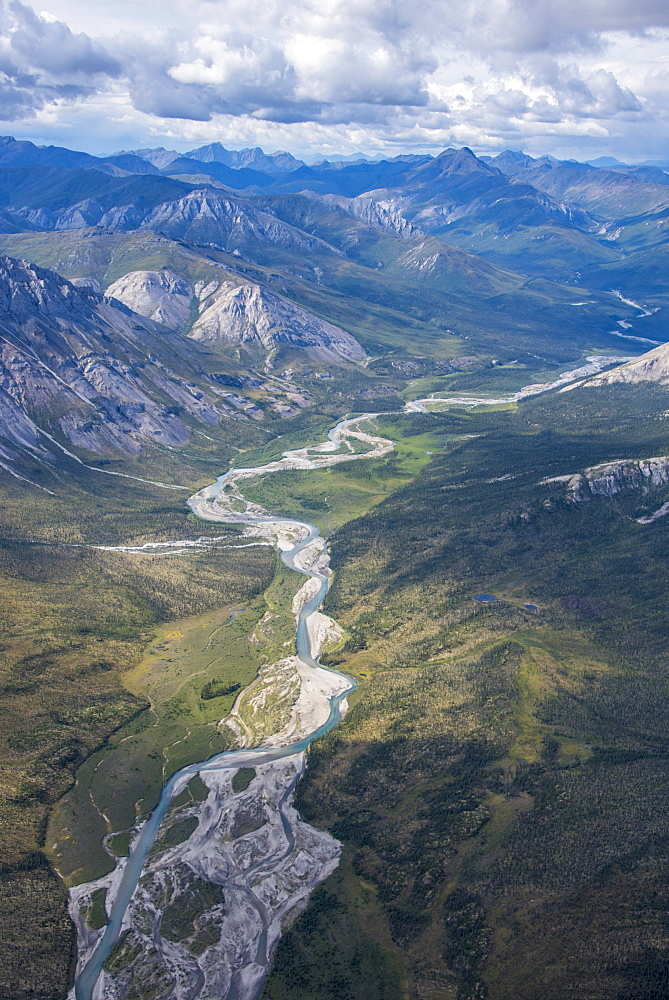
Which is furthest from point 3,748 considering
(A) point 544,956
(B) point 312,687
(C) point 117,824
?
(A) point 544,956

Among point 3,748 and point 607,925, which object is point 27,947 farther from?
point 607,925

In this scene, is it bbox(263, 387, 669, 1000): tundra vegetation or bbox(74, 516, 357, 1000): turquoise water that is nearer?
bbox(263, 387, 669, 1000): tundra vegetation

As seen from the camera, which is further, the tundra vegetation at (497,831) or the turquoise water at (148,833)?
the turquoise water at (148,833)

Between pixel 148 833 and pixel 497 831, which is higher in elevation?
pixel 497 831

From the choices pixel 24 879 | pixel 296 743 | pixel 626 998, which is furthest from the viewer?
pixel 296 743

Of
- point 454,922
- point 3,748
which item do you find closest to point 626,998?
point 454,922

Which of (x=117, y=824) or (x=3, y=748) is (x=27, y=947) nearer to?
(x=117, y=824)

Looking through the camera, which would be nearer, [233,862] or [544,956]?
[544,956]

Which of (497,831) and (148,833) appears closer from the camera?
(497,831)

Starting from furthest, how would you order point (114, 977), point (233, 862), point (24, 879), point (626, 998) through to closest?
point (233, 862)
point (24, 879)
point (114, 977)
point (626, 998)

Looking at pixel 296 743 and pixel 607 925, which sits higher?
pixel 607 925
